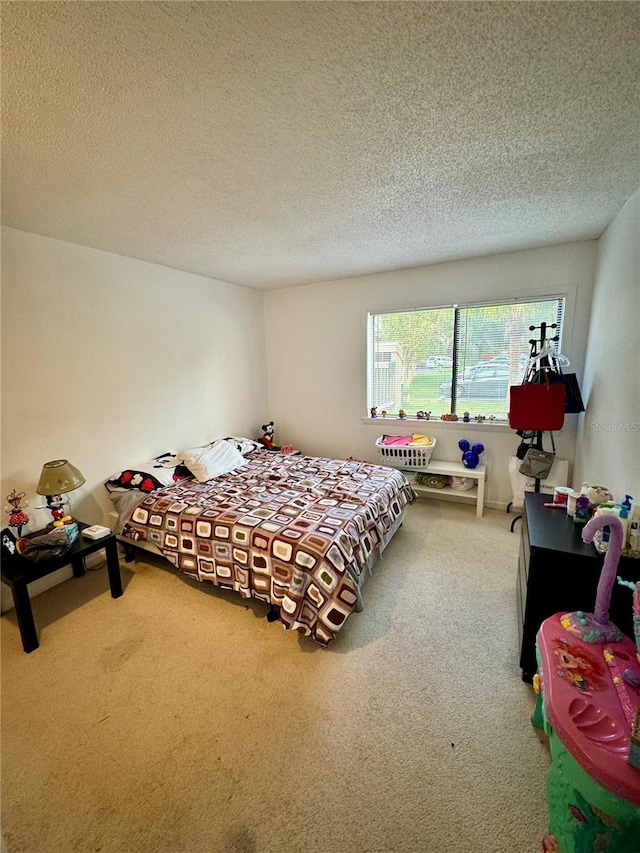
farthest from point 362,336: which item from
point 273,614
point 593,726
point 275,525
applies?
point 593,726

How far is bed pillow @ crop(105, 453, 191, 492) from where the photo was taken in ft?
9.05

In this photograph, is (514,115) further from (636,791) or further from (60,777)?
(60,777)

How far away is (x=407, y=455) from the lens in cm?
353

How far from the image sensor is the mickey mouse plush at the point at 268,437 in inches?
165

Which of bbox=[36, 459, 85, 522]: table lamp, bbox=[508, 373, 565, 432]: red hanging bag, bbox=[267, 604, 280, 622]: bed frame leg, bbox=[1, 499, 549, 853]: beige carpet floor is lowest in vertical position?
bbox=[1, 499, 549, 853]: beige carpet floor

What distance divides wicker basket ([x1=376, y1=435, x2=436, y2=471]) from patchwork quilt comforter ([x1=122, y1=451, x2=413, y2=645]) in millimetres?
471

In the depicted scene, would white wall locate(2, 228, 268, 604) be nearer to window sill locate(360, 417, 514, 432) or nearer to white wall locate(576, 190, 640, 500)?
window sill locate(360, 417, 514, 432)

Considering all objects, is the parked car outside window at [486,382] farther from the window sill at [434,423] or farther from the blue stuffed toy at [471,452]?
the blue stuffed toy at [471,452]

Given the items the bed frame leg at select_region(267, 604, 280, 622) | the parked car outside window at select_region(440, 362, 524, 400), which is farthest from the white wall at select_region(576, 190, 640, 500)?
the bed frame leg at select_region(267, 604, 280, 622)

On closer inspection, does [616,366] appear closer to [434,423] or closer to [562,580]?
[562,580]

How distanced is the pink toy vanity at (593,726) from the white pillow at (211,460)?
2613 millimetres

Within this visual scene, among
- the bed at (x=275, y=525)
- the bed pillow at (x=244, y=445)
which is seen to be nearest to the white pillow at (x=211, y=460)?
the bed at (x=275, y=525)

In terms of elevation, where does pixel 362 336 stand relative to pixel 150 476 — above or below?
above

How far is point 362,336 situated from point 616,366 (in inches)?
91.5
